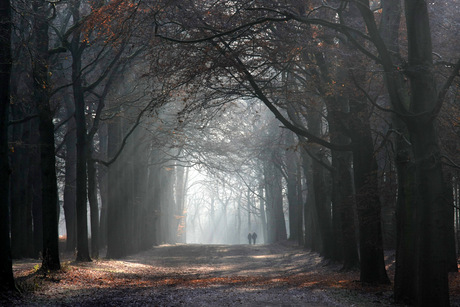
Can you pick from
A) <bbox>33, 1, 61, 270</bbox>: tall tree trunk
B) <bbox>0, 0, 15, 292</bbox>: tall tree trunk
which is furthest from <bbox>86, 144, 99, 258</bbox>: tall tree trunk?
<bbox>0, 0, 15, 292</bbox>: tall tree trunk

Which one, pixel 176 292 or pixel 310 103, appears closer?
pixel 176 292

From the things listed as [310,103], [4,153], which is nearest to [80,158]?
[310,103]

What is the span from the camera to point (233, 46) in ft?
47.0

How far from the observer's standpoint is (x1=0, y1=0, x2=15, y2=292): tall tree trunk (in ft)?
36.6

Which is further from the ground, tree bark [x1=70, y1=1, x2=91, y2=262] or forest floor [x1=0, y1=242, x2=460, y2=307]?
tree bark [x1=70, y1=1, x2=91, y2=262]

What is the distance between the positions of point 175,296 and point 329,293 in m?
3.70

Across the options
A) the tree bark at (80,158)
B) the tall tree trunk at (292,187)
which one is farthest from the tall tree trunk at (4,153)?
the tall tree trunk at (292,187)

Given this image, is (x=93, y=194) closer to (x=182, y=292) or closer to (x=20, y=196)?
(x=20, y=196)

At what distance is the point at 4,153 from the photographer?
37.8 ft

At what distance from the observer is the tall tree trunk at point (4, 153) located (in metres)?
11.1

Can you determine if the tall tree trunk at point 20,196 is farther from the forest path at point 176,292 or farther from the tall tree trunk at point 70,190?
the forest path at point 176,292

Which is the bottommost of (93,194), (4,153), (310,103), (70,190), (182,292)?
(182,292)

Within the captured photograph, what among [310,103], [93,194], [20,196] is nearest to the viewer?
[310,103]

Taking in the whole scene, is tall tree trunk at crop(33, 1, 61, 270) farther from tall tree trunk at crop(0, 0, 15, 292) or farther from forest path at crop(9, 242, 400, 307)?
tall tree trunk at crop(0, 0, 15, 292)
